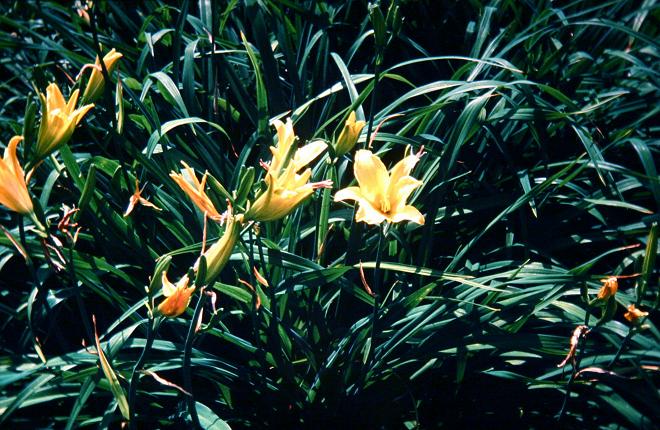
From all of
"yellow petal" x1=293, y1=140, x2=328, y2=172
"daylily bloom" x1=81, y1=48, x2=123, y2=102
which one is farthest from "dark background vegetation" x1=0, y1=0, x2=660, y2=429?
"yellow petal" x1=293, y1=140, x2=328, y2=172

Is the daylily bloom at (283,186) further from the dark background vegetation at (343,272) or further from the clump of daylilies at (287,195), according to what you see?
the dark background vegetation at (343,272)

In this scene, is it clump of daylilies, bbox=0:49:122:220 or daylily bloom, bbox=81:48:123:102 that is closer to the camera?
clump of daylilies, bbox=0:49:122:220

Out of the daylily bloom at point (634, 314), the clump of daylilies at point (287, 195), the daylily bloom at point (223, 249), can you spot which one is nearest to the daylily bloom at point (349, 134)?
the clump of daylilies at point (287, 195)

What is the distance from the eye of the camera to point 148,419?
100 centimetres

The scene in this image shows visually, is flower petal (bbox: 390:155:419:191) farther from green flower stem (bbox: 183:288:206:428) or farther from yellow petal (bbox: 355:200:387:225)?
green flower stem (bbox: 183:288:206:428)

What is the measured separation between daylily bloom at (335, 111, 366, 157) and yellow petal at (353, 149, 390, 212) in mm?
26

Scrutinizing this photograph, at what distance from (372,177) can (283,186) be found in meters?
0.17

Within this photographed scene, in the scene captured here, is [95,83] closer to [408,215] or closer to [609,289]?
[408,215]

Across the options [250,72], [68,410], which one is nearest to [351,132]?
[250,72]

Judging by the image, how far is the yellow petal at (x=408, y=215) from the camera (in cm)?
75

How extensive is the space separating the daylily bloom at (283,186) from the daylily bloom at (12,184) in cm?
30

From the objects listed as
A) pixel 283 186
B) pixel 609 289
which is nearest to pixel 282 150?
pixel 283 186

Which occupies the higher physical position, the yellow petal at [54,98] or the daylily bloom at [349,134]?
the yellow petal at [54,98]

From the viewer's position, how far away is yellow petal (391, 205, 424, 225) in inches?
29.6
